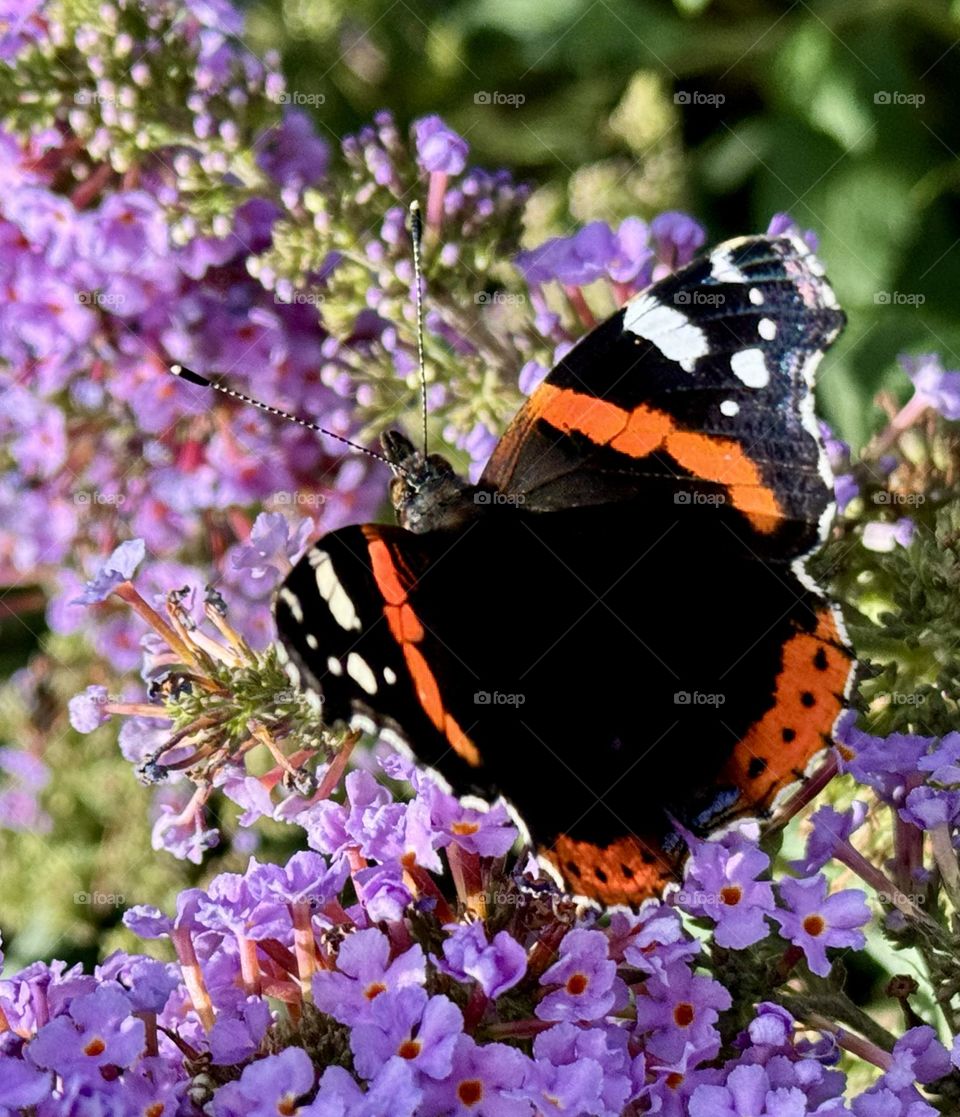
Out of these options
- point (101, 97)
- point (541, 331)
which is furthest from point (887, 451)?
point (101, 97)

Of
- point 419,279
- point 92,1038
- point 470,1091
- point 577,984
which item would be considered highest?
point 419,279

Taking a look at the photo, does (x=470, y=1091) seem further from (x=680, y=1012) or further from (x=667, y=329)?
(x=667, y=329)

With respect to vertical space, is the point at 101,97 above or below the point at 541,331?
below

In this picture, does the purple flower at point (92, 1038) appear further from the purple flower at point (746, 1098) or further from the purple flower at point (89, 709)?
the purple flower at point (746, 1098)

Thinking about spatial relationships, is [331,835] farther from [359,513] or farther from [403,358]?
[359,513]

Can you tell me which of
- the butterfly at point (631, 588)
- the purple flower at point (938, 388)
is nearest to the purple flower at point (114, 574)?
the butterfly at point (631, 588)

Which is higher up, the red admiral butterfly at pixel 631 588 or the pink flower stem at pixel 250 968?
the red admiral butterfly at pixel 631 588

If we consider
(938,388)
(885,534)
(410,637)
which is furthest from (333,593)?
(938,388)
